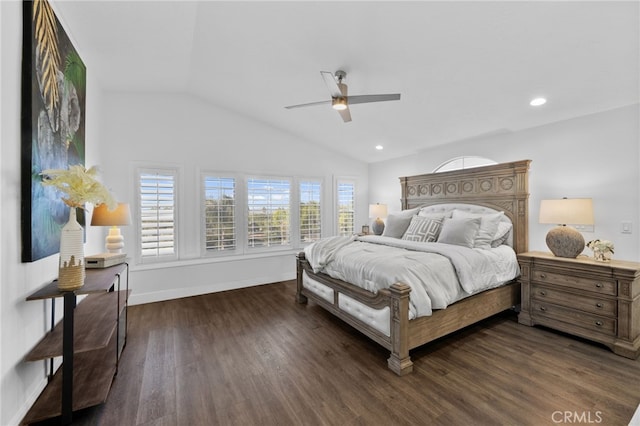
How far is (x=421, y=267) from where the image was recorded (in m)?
2.46

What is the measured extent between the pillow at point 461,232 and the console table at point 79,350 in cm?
344

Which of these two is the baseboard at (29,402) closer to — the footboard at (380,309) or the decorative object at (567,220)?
the footboard at (380,309)

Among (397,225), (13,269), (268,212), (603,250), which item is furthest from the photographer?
(268,212)

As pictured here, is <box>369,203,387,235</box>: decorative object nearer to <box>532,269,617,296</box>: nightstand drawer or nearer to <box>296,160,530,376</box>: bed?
<box>296,160,530,376</box>: bed

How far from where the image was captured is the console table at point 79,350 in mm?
1574

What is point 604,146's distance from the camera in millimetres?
2934

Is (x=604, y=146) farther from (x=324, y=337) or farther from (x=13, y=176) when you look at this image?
(x=13, y=176)

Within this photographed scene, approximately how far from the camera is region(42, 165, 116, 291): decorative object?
1.66m

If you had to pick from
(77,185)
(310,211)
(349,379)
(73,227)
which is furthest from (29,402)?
(310,211)

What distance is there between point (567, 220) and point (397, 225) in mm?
1952

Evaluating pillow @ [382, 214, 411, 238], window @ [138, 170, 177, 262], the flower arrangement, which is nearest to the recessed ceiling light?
pillow @ [382, 214, 411, 238]

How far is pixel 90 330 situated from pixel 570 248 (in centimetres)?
451

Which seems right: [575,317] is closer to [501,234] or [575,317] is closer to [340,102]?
[501,234]

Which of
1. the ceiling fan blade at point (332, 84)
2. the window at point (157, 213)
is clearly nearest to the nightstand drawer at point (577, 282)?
the ceiling fan blade at point (332, 84)
